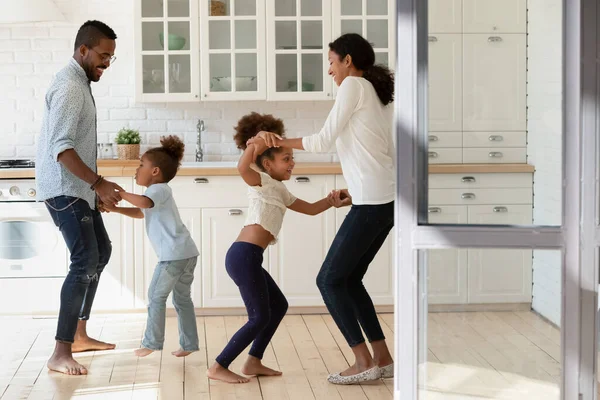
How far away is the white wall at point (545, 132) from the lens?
2.83 m

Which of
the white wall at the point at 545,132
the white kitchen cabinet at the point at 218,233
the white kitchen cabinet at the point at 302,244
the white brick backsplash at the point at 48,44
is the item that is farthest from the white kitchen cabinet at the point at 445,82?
the white brick backsplash at the point at 48,44

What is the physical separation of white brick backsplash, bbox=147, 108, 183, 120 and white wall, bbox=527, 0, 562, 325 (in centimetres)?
360

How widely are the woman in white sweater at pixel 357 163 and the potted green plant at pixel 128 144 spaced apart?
2.20 m

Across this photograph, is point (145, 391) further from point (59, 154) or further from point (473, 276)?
point (473, 276)

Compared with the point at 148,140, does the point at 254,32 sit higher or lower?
higher

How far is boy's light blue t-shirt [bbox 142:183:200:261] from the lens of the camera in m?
4.25

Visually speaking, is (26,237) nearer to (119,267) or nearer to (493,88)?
(119,267)

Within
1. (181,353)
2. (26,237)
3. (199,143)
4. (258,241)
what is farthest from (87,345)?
(199,143)

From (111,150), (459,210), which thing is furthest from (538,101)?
(111,150)

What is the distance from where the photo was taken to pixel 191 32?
5770mm

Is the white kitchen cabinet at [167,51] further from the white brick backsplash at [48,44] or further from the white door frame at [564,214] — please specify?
the white door frame at [564,214]

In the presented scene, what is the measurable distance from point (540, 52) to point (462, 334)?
0.90 meters

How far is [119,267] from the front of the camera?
540 centimetres

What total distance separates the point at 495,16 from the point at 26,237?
3403mm
